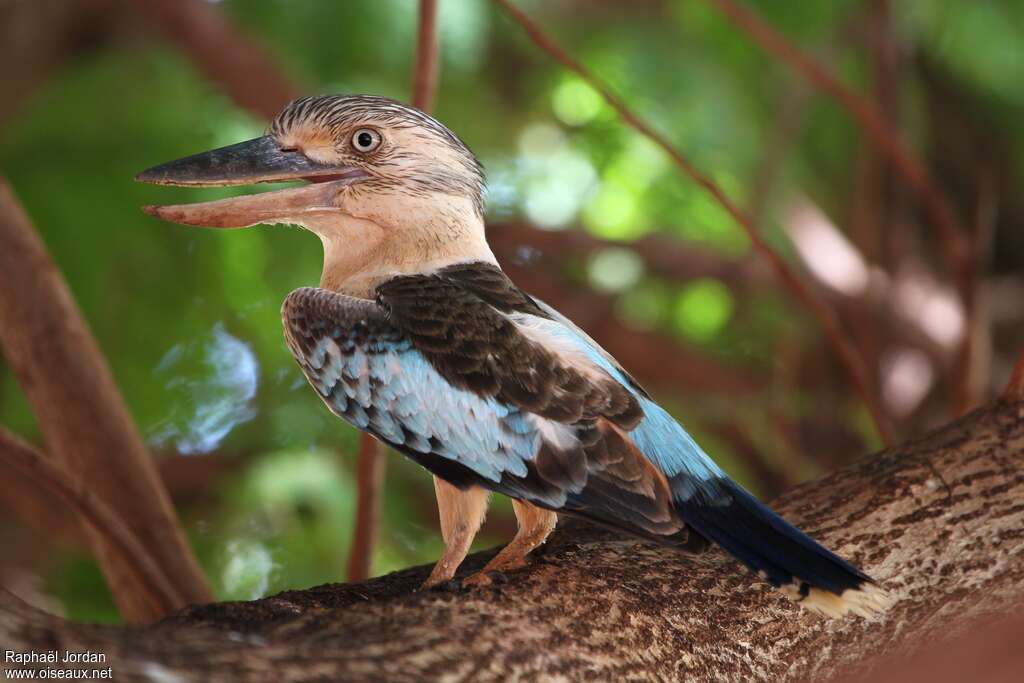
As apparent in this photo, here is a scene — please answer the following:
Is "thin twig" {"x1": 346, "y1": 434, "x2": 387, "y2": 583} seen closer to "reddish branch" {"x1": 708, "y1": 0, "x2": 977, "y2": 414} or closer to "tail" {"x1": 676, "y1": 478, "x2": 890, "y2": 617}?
"tail" {"x1": 676, "y1": 478, "x2": 890, "y2": 617}

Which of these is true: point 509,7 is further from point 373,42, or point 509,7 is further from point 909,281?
point 909,281

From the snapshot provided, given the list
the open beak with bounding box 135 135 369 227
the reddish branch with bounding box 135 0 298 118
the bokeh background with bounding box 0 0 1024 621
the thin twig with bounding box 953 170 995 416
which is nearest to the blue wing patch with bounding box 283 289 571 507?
the open beak with bounding box 135 135 369 227

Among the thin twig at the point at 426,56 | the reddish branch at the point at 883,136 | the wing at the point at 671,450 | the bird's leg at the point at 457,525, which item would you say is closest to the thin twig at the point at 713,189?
the thin twig at the point at 426,56

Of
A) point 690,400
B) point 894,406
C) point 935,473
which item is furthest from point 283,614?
point 894,406

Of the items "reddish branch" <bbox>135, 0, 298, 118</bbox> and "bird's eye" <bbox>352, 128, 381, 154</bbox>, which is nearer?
"bird's eye" <bbox>352, 128, 381, 154</bbox>

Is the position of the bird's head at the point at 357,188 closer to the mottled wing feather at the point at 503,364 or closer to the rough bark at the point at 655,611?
the mottled wing feather at the point at 503,364
